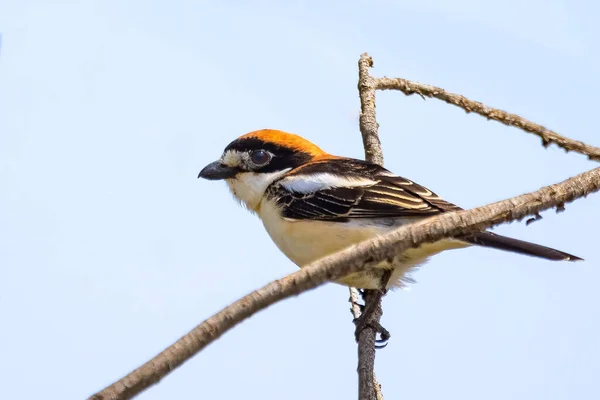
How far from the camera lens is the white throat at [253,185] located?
582 cm

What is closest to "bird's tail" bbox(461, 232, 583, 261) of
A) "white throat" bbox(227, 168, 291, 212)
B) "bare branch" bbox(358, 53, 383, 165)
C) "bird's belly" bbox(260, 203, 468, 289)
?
"bird's belly" bbox(260, 203, 468, 289)

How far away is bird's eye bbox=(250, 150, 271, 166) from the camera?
5.90m

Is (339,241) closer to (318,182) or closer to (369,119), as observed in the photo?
(318,182)

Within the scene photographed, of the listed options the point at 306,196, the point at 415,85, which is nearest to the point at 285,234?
the point at 306,196

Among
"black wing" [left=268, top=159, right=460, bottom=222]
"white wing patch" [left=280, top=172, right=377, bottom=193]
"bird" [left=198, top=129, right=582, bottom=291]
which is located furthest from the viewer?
"white wing patch" [left=280, top=172, right=377, bottom=193]

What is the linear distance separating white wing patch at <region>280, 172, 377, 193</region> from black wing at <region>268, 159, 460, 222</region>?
0.04 ft

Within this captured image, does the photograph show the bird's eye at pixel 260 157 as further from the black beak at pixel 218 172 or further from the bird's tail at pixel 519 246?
the bird's tail at pixel 519 246

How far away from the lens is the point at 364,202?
5242 millimetres

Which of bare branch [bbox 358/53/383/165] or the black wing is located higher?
bare branch [bbox 358/53/383/165]

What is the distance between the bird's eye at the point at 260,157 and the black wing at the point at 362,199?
353mm

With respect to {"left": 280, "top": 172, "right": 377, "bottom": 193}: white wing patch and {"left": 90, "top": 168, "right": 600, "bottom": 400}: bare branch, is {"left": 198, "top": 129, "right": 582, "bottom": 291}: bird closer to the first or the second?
{"left": 280, "top": 172, "right": 377, "bottom": 193}: white wing patch

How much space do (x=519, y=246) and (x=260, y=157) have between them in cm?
196

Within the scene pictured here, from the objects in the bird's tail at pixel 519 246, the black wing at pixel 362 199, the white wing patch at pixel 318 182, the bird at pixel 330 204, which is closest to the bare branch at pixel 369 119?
the bird at pixel 330 204

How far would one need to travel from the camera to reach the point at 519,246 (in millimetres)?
4652
